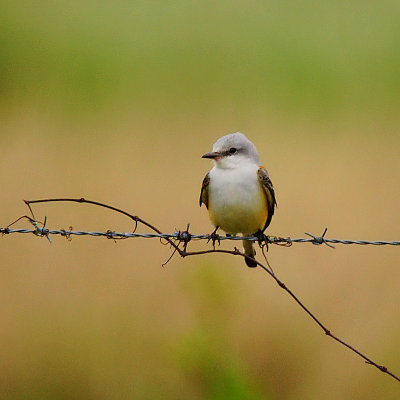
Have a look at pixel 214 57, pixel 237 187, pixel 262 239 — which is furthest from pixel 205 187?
pixel 214 57

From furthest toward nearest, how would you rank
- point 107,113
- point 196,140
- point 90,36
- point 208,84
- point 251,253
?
1. point 90,36
2. point 208,84
3. point 107,113
4. point 196,140
5. point 251,253

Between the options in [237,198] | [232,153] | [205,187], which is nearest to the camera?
[237,198]

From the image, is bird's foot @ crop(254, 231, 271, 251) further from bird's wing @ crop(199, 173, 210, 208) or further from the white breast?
bird's wing @ crop(199, 173, 210, 208)

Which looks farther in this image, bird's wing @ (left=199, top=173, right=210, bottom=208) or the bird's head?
bird's wing @ (left=199, top=173, right=210, bottom=208)

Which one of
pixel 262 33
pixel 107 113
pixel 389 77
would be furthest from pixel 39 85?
pixel 389 77

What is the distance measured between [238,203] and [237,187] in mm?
118

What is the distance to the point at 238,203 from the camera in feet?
17.2

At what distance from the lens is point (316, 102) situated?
34.3 ft

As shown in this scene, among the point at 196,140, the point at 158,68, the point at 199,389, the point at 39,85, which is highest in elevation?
the point at 158,68

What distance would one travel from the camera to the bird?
5.25m

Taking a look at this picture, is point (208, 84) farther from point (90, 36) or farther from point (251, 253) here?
point (251, 253)

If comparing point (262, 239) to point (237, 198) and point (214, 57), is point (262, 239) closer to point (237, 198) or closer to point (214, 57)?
point (237, 198)

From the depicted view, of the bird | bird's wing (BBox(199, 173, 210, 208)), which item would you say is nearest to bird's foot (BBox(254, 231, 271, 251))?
the bird

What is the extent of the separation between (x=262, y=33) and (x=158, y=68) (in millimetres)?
2172
